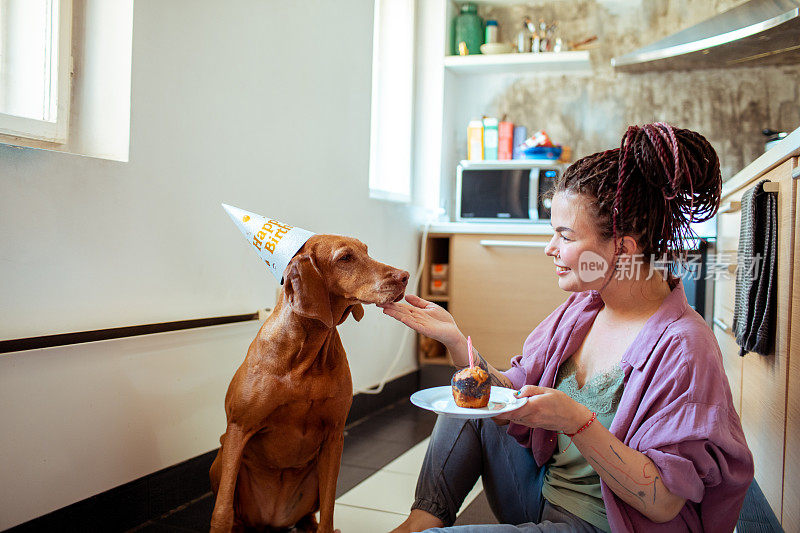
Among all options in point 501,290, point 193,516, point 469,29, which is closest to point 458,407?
point 193,516

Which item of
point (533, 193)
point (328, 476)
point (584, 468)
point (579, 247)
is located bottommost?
point (328, 476)

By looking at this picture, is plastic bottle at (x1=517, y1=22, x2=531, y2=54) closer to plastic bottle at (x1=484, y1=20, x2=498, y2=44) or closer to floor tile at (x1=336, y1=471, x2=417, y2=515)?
plastic bottle at (x1=484, y1=20, x2=498, y2=44)

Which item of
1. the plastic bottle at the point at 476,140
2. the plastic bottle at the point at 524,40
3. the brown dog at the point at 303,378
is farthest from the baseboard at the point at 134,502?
the plastic bottle at the point at 524,40

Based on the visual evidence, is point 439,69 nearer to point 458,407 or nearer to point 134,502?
point 134,502

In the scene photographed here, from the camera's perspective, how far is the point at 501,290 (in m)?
3.80

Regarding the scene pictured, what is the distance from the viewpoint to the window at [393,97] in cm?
386

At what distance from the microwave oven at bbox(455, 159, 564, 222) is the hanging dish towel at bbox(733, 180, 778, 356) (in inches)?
78.9

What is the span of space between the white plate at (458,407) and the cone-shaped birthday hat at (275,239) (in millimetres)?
501

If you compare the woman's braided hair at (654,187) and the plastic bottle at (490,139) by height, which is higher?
the plastic bottle at (490,139)

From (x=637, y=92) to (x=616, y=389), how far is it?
3.35 m

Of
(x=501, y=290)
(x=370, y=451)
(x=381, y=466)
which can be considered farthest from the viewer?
(x=501, y=290)

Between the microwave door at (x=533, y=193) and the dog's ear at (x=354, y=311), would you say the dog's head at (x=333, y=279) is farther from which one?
the microwave door at (x=533, y=193)

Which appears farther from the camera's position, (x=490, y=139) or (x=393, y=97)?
(x=490, y=139)

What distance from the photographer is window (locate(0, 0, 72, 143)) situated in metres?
1.72
